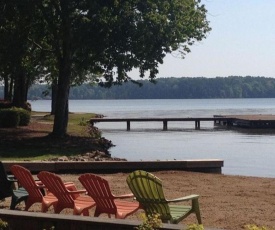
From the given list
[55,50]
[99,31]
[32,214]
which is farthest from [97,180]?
A: [55,50]

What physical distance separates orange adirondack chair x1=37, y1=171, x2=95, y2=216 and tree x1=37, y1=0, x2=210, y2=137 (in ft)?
62.5

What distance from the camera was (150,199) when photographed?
28.5 ft

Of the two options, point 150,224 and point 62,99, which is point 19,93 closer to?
point 62,99

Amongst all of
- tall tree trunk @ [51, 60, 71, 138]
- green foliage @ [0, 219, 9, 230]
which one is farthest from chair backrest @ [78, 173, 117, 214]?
tall tree trunk @ [51, 60, 71, 138]

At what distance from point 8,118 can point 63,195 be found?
25859 millimetres

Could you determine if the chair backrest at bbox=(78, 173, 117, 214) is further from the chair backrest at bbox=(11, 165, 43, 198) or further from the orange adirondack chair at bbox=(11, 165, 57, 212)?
the chair backrest at bbox=(11, 165, 43, 198)

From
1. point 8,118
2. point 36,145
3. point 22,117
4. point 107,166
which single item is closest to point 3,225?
point 107,166

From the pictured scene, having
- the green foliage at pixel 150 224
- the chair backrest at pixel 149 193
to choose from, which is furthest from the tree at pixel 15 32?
the green foliage at pixel 150 224

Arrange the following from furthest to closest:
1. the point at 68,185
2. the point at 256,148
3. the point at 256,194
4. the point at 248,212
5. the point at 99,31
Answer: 1. the point at 256,148
2. the point at 99,31
3. the point at 256,194
4. the point at 248,212
5. the point at 68,185

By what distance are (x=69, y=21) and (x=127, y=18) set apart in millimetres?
2781

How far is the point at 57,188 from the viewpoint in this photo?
9.90 metres

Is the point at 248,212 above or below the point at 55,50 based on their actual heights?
below

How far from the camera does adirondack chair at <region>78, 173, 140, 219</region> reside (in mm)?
9102

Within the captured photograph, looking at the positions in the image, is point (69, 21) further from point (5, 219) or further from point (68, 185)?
point (5, 219)
